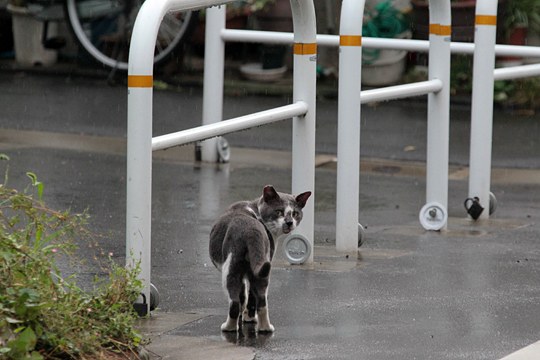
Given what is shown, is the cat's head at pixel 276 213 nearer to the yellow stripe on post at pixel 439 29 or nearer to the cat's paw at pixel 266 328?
the cat's paw at pixel 266 328

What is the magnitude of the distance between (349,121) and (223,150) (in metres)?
3.48

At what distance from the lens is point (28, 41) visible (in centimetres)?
1481

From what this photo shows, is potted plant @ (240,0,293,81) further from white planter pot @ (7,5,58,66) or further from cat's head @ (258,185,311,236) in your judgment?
cat's head @ (258,185,311,236)

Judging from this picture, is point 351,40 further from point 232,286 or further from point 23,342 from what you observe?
point 23,342

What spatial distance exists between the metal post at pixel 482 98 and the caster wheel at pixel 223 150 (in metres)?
2.59

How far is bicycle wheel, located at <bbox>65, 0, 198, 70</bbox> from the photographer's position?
546 inches

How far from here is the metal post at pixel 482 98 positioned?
8000 mm

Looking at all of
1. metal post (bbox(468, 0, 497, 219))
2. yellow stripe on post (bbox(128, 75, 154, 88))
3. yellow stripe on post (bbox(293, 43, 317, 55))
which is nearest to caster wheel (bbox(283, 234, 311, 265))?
yellow stripe on post (bbox(293, 43, 317, 55))

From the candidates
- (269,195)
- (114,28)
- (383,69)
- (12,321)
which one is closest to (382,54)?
(383,69)

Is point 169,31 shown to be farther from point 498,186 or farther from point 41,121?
point 498,186

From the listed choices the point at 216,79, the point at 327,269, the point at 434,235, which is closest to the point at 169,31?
the point at 216,79

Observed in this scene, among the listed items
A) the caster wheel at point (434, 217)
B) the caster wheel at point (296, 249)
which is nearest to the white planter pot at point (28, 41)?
the caster wheel at point (434, 217)

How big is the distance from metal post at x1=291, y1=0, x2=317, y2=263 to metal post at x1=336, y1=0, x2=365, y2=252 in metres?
0.20

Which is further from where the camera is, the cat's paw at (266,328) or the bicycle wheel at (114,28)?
the bicycle wheel at (114,28)
